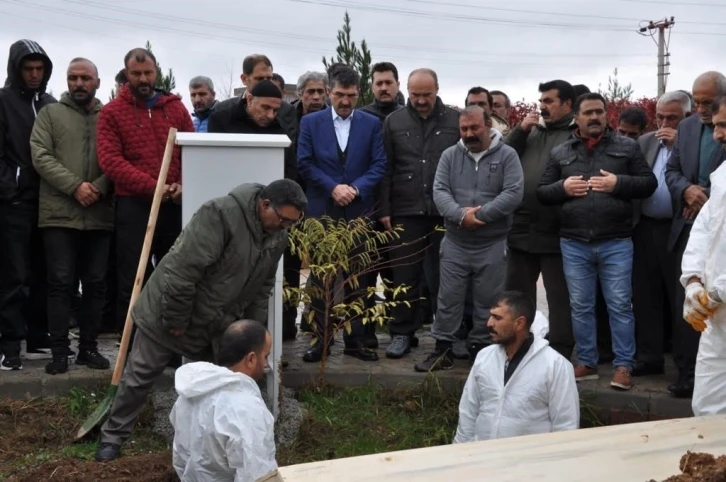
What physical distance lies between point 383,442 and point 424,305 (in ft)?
9.09

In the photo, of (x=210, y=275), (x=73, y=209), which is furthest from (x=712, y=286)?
(x=73, y=209)

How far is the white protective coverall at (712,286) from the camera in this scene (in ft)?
16.4

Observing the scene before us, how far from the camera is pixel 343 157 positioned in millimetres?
7562

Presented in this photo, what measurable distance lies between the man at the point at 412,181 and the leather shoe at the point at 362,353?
162 millimetres

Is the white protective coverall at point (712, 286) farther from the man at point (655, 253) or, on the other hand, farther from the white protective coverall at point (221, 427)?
the white protective coverall at point (221, 427)

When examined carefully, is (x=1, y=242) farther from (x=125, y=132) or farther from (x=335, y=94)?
(x=335, y=94)

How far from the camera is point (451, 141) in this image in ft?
25.0

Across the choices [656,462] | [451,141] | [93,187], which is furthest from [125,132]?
[656,462]

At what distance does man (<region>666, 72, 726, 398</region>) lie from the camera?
6.47m

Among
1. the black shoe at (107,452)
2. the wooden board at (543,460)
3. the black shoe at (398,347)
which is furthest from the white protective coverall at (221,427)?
→ the black shoe at (398,347)

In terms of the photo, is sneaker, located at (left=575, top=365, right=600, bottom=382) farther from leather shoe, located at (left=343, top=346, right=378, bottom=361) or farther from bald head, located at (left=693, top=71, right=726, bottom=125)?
bald head, located at (left=693, top=71, right=726, bottom=125)

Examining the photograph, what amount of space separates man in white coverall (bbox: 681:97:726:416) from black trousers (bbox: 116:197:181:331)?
11.8 ft

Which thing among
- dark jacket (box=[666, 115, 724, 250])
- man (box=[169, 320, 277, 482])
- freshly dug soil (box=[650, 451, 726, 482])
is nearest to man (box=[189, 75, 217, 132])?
dark jacket (box=[666, 115, 724, 250])

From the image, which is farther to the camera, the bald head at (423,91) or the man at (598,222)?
the bald head at (423,91)
